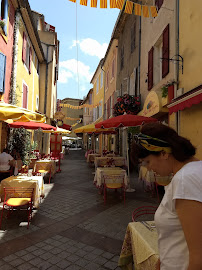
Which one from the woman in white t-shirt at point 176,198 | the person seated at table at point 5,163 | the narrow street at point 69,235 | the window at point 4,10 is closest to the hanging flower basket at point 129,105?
the narrow street at point 69,235

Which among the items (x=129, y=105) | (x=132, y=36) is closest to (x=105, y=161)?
(x=129, y=105)

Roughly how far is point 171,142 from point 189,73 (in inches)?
220

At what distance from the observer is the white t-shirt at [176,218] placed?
38.6 inches

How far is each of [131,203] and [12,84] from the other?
25.3 ft

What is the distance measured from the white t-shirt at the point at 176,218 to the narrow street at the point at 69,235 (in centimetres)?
212

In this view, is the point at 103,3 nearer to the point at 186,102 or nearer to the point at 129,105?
the point at 186,102

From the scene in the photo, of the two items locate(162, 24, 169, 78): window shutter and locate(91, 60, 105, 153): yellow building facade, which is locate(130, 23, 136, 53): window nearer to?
locate(162, 24, 169, 78): window shutter

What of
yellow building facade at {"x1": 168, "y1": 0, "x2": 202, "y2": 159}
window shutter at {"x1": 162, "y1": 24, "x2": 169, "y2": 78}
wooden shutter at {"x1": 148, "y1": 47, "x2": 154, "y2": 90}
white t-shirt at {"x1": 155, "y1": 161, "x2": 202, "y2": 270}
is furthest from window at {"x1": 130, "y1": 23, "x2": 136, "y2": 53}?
white t-shirt at {"x1": 155, "y1": 161, "x2": 202, "y2": 270}

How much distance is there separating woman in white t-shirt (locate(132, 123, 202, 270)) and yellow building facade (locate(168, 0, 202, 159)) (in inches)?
154

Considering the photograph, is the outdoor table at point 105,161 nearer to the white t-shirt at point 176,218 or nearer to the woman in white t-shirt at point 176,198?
the woman in white t-shirt at point 176,198

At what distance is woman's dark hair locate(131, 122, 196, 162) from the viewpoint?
4.00 feet

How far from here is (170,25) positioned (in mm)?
7402

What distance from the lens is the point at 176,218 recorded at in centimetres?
104

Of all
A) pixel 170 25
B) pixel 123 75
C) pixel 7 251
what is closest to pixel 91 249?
pixel 7 251
